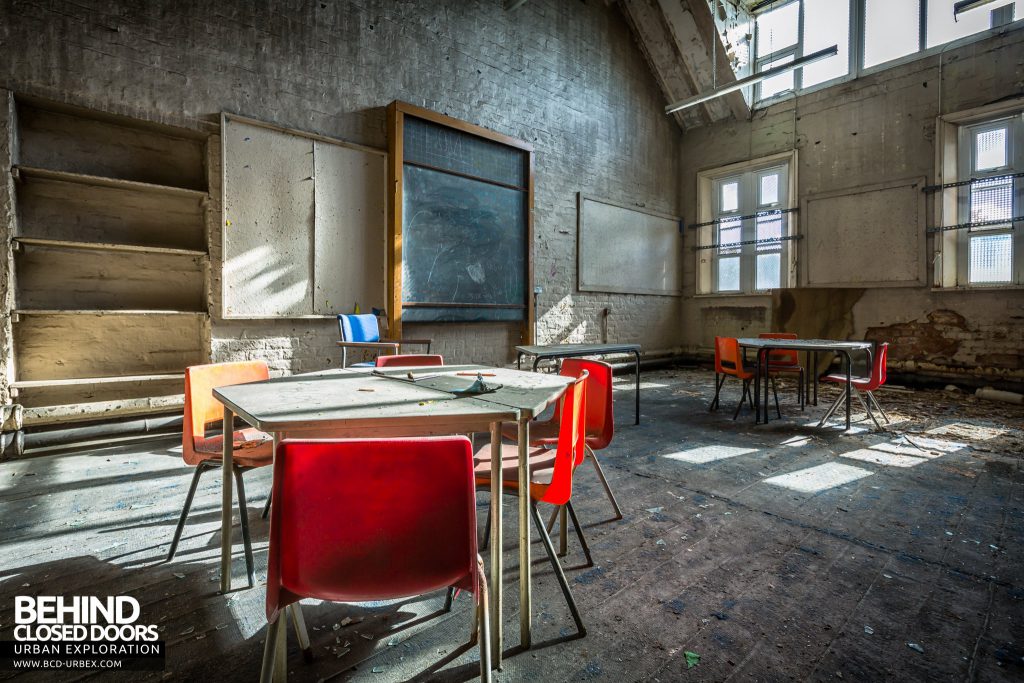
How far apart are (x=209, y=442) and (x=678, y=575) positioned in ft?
6.13

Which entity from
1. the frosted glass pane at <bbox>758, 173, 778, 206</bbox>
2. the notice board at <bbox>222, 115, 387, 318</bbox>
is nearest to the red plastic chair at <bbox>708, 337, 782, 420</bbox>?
the notice board at <bbox>222, 115, 387, 318</bbox>

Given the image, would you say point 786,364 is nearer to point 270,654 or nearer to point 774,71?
point 774,71

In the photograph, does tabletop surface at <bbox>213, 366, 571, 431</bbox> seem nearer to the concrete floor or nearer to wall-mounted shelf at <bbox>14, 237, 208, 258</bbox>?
the concrete floor

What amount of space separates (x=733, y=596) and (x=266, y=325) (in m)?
4.15

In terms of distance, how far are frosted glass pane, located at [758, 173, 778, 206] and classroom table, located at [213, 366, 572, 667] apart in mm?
7629

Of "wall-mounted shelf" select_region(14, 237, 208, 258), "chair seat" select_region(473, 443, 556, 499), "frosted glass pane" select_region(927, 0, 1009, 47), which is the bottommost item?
"chair seat" select_region(473, 443, 556, 499)

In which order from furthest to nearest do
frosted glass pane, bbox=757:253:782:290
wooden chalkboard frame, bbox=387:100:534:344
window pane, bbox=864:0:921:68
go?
frosted glass pane, bbox=757:253:782:290 < window pane, bbox=864:0:921:68 < wooden chalkboard frame, bbox=387:100:534:344

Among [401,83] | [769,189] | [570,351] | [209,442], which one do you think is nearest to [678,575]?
[209,442]

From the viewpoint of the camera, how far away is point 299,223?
4.52 metres

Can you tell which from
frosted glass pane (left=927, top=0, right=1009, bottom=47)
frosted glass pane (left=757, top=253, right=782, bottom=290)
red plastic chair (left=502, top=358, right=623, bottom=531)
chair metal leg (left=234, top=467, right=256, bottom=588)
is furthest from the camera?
frosted glass pane (left=757, top=253, right=782, bottom=290)

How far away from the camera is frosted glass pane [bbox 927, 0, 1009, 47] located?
5.97 meters

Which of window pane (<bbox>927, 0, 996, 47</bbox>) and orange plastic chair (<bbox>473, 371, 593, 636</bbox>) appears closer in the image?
orange plastic chair (<bbox>473, 371, 593, 636</bbox>)

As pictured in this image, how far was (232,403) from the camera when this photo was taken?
4.77ft

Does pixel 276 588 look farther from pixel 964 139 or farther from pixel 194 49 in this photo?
pixel 964 139
